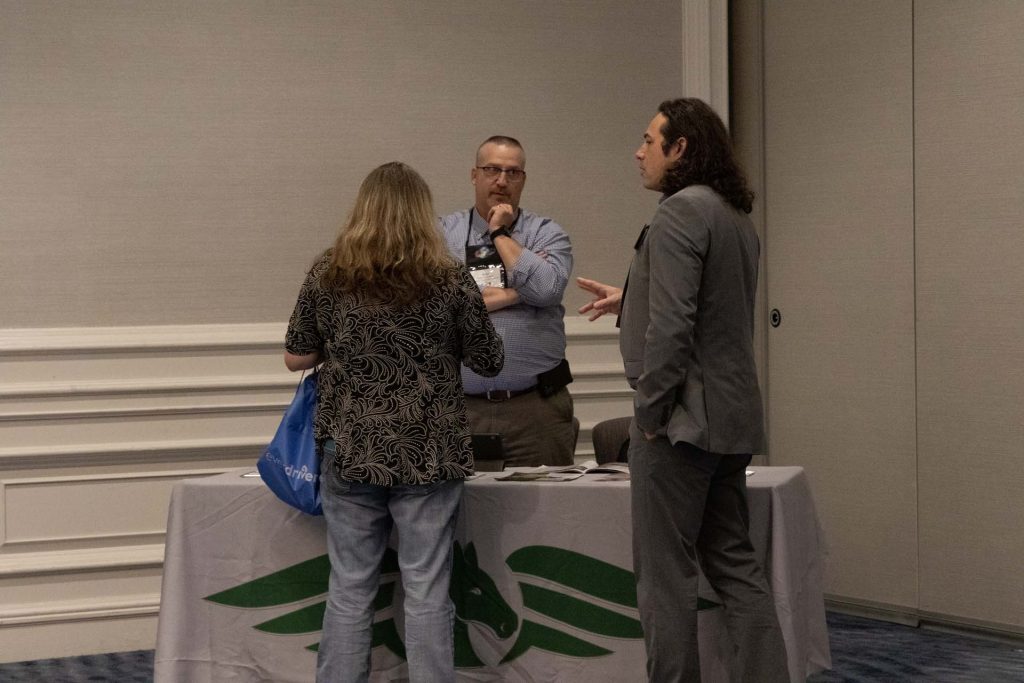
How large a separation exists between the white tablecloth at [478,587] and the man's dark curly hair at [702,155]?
0.75 metres

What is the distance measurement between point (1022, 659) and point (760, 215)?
198 centimetres

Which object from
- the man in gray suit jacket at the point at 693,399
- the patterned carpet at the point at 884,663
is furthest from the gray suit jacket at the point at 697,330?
the patterned carpet at the point at 884,663

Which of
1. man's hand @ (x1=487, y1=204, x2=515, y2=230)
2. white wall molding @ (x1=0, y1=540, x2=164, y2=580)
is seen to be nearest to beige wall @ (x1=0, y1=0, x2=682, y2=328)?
white wall molding @ (x1=0, y1=540, x2=164, y2=580)

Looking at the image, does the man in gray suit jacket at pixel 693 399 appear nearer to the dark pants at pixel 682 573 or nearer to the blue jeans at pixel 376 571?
the dark pants at pixel 682 573

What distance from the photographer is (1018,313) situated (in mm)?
4109

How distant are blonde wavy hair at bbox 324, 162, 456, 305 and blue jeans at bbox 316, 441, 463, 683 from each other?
424 mm

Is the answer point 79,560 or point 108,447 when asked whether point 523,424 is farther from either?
point 79,560

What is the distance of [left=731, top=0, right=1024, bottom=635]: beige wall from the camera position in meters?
4.17

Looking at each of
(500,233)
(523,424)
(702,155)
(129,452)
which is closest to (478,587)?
(523,424)

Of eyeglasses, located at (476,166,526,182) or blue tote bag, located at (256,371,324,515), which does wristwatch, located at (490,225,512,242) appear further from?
blue tote bag, located at (256,371,324,515)

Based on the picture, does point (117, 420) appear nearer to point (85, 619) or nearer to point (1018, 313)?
point (85, 619)

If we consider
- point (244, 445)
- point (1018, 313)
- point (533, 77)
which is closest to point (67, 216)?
point (244, 445)

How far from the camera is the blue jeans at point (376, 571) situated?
286cm

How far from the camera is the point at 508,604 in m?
3.11
